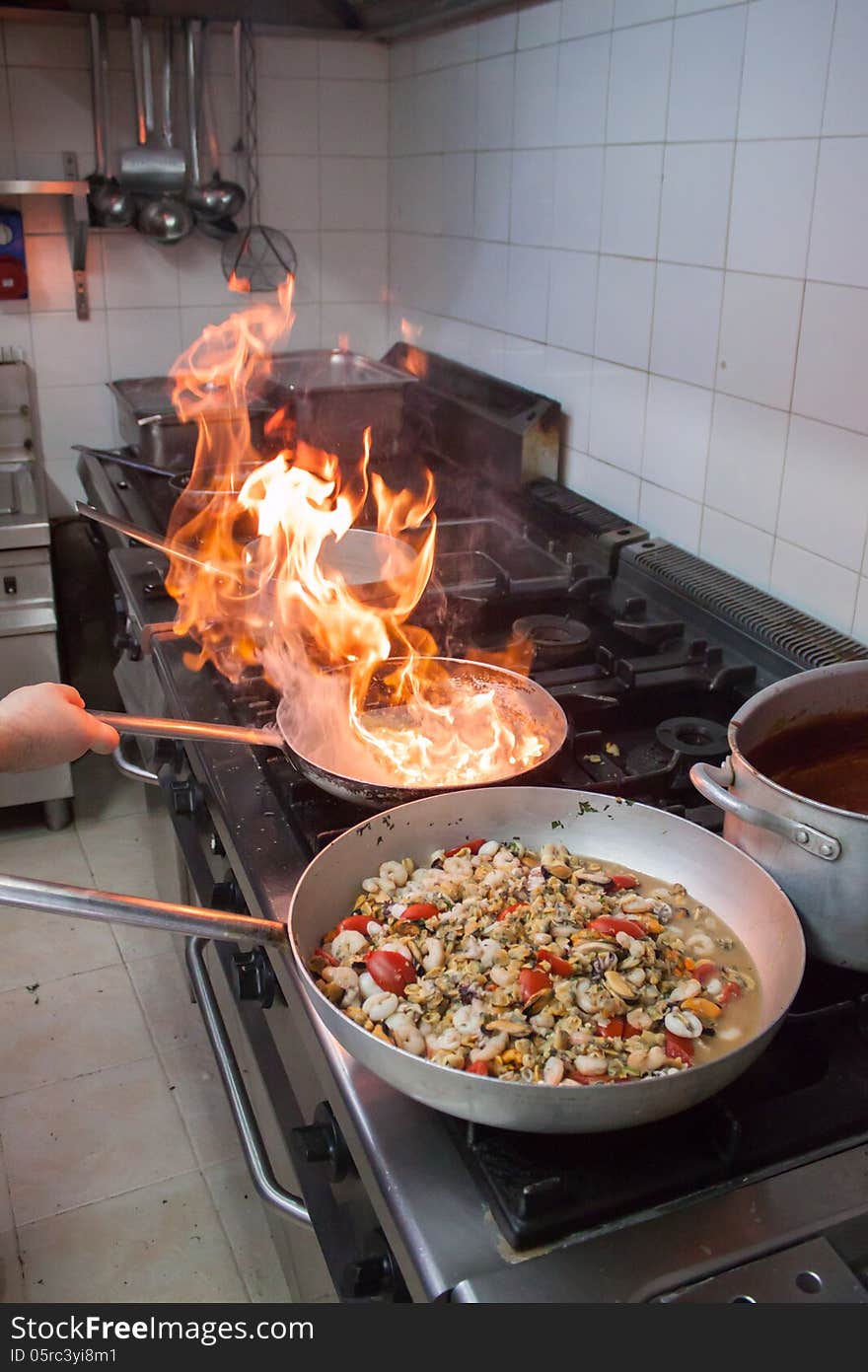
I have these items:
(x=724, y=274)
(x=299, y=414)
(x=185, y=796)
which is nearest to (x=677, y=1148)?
(x=185, y=796)

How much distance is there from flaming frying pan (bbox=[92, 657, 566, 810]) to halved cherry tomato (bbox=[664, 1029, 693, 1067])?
30 cm

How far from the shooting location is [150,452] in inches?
86.0

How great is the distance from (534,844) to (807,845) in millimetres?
248

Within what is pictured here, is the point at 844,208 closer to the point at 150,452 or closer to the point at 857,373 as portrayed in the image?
the point at 857,373

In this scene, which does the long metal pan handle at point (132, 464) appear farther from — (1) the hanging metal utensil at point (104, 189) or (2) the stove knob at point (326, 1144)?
(2) the stove knob at point (326, 1144)

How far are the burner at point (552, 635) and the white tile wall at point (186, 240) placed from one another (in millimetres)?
1186

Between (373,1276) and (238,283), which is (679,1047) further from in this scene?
(238,283)

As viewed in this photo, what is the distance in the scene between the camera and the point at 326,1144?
2.59 ft

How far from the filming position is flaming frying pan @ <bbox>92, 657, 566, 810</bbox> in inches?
38.9

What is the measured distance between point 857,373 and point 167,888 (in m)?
1.20

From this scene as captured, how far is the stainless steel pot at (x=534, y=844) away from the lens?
2.07ft

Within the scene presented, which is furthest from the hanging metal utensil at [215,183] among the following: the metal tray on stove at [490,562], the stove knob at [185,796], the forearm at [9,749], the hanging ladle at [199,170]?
the forearm at [9,749]

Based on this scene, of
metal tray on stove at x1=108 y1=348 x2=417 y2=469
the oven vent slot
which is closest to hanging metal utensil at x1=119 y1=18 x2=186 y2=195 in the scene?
metal tray on stove at x1=108 y1=348 x2=417 y2=469

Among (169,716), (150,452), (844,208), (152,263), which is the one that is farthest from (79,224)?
(844,208)
